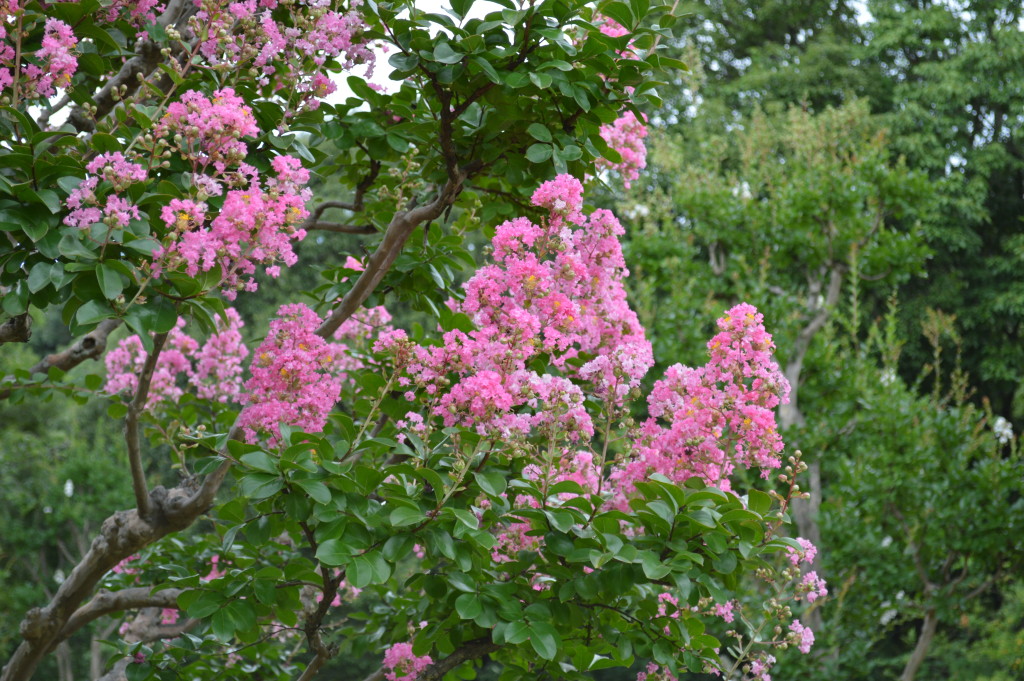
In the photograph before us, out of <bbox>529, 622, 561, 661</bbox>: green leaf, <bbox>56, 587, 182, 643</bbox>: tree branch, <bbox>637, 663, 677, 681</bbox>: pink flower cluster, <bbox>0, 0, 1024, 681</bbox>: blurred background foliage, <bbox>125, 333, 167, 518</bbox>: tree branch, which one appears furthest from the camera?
<bbox>0, 0, 1024, 681</bbox>: blurred background foliage

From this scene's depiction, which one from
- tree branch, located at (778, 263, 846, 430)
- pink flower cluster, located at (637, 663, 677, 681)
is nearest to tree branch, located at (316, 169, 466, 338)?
pink flower cluster, located at (637, 663, 677, 681)

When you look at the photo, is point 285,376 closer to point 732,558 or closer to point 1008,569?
point 732,558

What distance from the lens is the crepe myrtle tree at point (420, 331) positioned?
5.55ft

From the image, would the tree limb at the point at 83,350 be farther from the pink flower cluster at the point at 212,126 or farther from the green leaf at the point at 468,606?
the green leaf at the point at 468,606

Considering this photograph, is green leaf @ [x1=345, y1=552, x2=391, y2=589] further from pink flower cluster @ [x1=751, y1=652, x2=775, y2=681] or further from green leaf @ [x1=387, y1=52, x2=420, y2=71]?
green leaf @ [x1=387, y1=52, x2=420, y2=71]

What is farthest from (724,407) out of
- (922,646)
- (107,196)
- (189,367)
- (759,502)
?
(922,646)

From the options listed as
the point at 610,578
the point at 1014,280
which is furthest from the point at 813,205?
the point at 610,578

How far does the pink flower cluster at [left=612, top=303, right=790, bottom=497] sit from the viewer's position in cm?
196

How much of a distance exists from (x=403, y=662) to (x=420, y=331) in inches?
34.9

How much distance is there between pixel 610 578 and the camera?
5.88ft

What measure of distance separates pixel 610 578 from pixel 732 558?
0.24 m

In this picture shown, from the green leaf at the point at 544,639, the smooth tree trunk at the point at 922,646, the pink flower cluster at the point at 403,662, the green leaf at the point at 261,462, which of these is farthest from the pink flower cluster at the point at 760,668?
the smooth tree trunk at the point at 922,646

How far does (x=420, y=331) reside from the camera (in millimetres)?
2605

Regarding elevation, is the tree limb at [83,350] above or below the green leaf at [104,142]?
below
